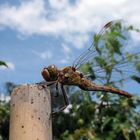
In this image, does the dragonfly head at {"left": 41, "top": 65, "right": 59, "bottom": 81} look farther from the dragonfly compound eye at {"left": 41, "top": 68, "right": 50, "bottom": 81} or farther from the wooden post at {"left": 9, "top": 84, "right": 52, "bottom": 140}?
the wooden post at {"left": 9, "top": 84, "right": 52, "bottom": 140}

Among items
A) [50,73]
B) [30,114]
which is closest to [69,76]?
[50,73]

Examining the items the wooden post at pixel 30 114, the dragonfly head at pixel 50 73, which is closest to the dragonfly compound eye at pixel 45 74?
the dragonfly head at pixel 50 73

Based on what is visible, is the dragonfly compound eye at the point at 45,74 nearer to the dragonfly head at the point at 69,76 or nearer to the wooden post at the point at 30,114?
the dragonfly head at the point at 69,76

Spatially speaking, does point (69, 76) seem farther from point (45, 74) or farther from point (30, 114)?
point (30, 114)

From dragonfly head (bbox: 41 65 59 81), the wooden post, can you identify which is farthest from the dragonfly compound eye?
the wooden post

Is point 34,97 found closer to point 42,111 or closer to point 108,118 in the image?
point 42,111
